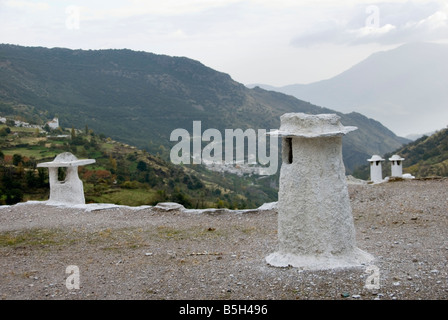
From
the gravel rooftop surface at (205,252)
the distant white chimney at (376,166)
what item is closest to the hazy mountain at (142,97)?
the distant white chimney at (376,166)

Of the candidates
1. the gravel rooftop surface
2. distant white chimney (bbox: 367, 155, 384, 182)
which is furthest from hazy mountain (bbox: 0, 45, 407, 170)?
the gravel rooftop surface

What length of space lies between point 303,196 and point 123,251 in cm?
437

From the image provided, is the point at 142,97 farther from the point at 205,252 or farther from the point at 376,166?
the point at 205,252

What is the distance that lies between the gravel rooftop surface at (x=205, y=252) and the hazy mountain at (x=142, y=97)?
51.4 metres

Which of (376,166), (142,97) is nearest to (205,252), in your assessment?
(376,166)

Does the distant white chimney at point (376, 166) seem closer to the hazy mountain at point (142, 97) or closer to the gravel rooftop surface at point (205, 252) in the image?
the gravel rooftop surface at point (205, 252)

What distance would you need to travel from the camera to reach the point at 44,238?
11742 mm

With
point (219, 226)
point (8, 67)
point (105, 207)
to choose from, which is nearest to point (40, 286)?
point (219, 226)

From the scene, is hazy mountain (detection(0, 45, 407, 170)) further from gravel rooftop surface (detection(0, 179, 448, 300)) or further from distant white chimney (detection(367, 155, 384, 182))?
gravel rooftop surface (detection(0, 179, 448, 300))

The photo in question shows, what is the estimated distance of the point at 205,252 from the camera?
9516 mm

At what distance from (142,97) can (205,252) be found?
86193 millimetres

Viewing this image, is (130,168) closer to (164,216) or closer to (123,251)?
(164,216)

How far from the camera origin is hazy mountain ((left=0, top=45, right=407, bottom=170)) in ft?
233

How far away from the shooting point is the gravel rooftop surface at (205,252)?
270 inches
